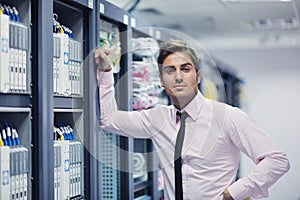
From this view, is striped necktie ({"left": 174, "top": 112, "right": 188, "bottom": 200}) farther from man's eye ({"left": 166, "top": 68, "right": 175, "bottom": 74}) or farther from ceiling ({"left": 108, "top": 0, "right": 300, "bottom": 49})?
ceiling ({"left": 108, "top": 0, "right": 300, "bottom": 49})

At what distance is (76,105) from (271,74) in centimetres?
808

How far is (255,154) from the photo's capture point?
2525mm

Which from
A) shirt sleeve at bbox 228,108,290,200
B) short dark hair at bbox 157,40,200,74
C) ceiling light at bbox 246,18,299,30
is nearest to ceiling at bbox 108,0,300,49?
ceiling light at bbox 246,18,299,30

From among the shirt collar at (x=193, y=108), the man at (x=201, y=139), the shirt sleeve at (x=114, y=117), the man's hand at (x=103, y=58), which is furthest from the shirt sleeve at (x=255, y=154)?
the man's hand at (x=103, y=58)

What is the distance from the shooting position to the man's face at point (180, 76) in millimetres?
2516

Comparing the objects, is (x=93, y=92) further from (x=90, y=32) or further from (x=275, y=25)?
(x=275, y=25)

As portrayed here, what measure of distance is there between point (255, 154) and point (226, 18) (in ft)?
Answer: 13.6

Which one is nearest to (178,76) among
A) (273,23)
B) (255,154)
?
(255,154)

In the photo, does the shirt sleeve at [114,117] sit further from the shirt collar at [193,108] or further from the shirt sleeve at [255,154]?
the shirt sleeve at [255,154]

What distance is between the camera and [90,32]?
2.50 meters

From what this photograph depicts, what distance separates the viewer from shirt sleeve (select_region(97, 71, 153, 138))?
8.35 feet

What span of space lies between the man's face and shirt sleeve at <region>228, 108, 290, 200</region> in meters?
0.22

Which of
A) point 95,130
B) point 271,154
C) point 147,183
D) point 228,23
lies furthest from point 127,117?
point 228,23

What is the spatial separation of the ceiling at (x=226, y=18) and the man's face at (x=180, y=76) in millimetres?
1754
